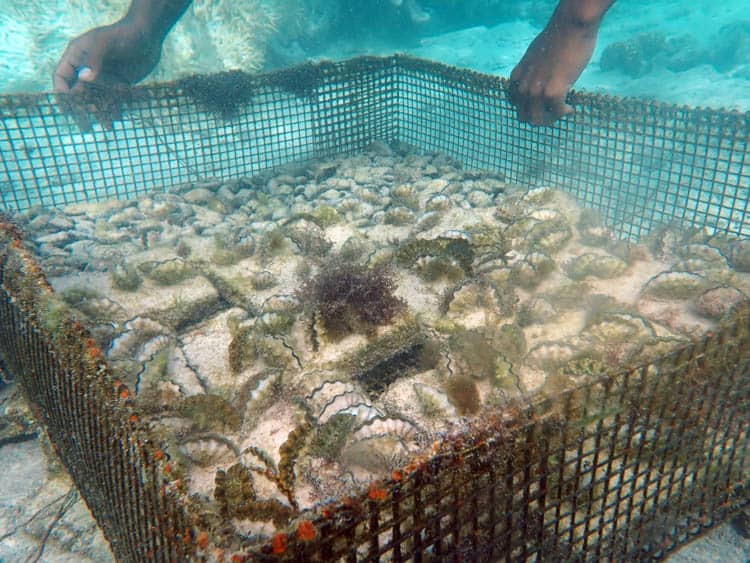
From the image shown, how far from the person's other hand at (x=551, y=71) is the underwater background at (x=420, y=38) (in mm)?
9467

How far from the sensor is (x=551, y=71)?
591cm

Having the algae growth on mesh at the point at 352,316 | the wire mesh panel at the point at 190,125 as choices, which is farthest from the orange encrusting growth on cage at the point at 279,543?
the wire mesh panel at the point at 190,125

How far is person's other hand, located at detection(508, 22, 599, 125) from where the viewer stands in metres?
5.90

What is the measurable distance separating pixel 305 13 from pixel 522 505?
1901 cm

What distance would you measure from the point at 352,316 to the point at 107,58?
6.11 m

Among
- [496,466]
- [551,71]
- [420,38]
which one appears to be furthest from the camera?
[420,38]

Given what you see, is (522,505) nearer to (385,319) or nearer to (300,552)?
(300,552)

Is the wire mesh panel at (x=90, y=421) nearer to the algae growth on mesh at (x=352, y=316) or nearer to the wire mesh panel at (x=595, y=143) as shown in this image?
the algae growth on mesh at (x=352, y=316)

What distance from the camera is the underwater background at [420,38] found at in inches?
531

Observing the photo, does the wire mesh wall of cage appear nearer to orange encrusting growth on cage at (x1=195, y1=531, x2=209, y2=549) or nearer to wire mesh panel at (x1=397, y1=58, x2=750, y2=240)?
orange encrusting growth on cage at (x1=195, y1=531, x2=209, y2=549)

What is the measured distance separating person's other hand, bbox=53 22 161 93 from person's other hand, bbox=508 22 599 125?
575 cm

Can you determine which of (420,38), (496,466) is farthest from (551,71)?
(420,38)

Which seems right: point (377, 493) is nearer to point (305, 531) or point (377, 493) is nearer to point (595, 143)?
point (305, 531)

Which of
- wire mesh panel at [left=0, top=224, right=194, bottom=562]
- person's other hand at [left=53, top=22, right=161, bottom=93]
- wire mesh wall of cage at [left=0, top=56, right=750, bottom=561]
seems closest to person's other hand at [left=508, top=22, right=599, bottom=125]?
wire mesh wall of cage at [left=0, top=56, right=750, bottom=561]
